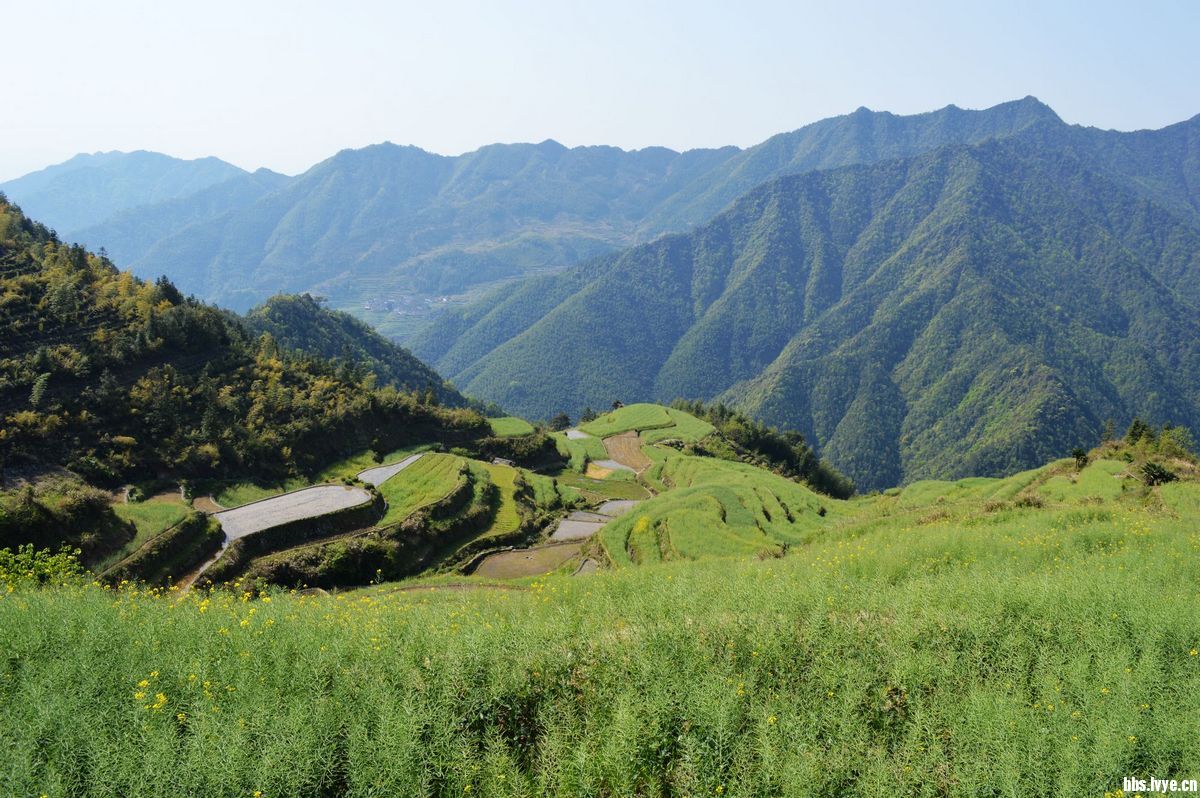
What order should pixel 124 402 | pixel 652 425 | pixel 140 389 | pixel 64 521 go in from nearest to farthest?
pixel 64 521
pixel 124 402
pixel 140 389
pixel 652 425

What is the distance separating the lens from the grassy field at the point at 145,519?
125ft

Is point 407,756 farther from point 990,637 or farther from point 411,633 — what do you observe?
point 990,637

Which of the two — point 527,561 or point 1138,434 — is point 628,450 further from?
point 1138,434

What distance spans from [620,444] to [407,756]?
381ft

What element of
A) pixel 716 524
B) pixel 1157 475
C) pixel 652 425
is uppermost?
pixel 1157 475

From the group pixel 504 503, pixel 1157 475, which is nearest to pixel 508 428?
pixel 504 503

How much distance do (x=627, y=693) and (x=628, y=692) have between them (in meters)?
0.07

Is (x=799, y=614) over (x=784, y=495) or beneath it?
over

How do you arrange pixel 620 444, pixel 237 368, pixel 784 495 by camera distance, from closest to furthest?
1. pixel 784 495
2. pixel 237 368
3. pixel 620 444

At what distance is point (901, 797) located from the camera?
32.6 feet

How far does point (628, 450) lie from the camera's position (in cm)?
12138

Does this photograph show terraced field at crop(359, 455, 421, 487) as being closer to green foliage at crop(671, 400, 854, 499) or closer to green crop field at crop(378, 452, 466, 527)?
green crop field at crop(378, 452, 466, 527)

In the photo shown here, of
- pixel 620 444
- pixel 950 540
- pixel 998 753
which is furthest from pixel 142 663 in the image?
pixel 620 444

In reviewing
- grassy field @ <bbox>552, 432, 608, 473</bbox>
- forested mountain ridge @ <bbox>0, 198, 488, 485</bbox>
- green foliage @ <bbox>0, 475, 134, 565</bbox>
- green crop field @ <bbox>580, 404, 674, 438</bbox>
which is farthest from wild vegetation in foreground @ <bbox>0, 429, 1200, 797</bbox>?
green crop field @ <bbox>580, 404, 674, 438</bbox>
